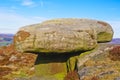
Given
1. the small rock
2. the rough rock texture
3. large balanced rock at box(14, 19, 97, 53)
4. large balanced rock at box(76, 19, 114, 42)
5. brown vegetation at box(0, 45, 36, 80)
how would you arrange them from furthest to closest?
1. the small rock
2. brown vegetation at box(0, 45, 36, 80)
3. large balanced rock at box(76, 19, 114, 42)
4. large balanced rock at box(14, 19, 97, 53)
5. the rough rock texture

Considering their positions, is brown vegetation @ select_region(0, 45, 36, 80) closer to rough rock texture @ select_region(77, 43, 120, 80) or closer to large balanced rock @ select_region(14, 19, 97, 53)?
large balanced rock @ select_region(14, 19, 97, 53)

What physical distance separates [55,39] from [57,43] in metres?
0.43

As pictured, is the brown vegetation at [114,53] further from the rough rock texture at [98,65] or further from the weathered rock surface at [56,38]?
the weathered rock surface at [56,38]

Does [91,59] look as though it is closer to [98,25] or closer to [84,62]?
[84,62]

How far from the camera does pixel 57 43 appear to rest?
22.5 m

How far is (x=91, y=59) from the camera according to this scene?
68.6 ft

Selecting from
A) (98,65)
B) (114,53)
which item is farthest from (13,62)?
(114,53)

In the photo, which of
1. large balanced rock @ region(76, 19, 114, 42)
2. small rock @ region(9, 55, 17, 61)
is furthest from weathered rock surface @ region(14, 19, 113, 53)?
small rock @ region(9, 55, 17, 61)

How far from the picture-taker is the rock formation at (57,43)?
22.5 metres

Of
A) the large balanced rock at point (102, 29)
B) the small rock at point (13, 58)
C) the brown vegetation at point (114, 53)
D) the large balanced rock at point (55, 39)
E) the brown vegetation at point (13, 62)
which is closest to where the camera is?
the brown vegetation at point (114, 53)

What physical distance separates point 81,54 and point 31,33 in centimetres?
538

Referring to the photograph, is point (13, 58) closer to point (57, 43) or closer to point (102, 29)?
point (57, 43)

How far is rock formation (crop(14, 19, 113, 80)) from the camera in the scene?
73.9 ft

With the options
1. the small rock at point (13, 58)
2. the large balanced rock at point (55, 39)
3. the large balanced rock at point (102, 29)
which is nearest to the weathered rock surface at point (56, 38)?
the large balanced rock at point (55, 39)
